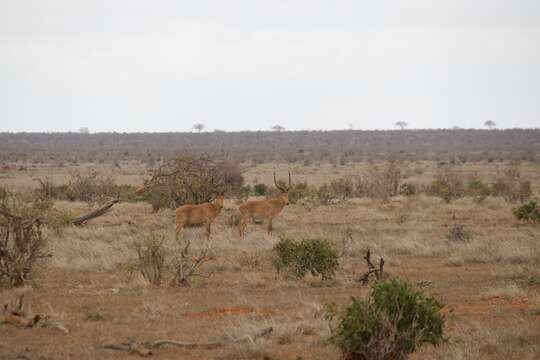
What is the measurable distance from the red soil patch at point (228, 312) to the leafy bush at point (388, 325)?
8.48 feet

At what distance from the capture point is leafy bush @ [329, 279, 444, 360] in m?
8.02

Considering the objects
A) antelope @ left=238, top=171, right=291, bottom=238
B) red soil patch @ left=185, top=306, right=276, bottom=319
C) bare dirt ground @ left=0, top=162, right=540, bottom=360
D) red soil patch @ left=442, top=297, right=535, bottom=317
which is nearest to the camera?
bare dirt ground @ left=0, top=162, right=540, bottom=360

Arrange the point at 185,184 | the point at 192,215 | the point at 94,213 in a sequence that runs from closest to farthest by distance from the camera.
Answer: the point at 94,213
the point at 192,215
the point at 185,184

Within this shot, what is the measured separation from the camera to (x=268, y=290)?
42.0ft

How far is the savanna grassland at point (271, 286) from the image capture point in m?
9.15

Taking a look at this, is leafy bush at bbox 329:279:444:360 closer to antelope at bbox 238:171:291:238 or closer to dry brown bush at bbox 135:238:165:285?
dry brown bush at bbox 135:238:165:285

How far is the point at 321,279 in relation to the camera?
13562 millimetres

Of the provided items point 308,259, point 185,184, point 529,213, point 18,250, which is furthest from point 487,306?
point 185,184

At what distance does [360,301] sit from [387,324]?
1.51 feet

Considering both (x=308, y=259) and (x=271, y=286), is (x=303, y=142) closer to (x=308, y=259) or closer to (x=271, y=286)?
(x=308, y=259)

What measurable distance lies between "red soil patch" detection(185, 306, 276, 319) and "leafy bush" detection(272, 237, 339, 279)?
2.56 meters

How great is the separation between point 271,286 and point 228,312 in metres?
2.22

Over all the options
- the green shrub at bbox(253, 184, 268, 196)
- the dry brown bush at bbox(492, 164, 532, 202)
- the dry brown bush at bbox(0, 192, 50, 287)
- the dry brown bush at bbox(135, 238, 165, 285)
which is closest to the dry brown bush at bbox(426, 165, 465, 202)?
the dry brown bush at bbox(492, 164, 532, 202)

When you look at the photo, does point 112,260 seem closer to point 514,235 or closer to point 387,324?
point 387,324
